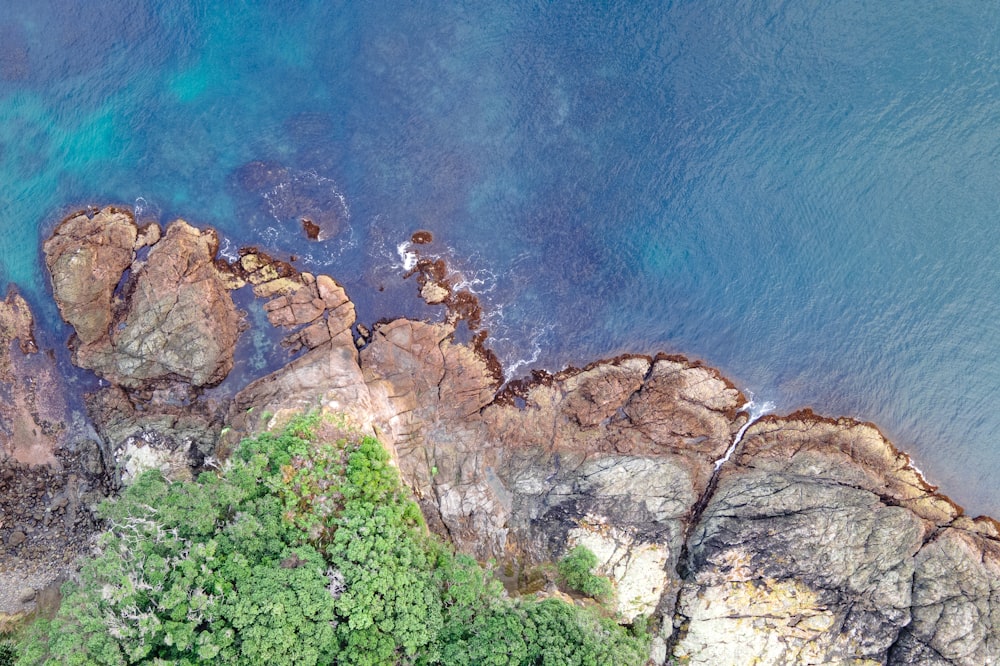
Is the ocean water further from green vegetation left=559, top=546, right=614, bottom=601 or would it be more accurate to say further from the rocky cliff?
green vegetation left=559, top=546, right=614, bottom=601

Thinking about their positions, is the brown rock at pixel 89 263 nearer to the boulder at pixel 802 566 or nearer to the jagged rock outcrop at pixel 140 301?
the jagged rock outcrop at pixel 140 301

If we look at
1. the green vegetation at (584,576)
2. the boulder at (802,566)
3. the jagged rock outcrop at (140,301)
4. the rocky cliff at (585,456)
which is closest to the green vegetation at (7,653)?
the rocky cliff at (585,456)

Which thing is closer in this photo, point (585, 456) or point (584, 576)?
point (584, 576)

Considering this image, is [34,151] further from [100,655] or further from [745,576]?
[745,576]

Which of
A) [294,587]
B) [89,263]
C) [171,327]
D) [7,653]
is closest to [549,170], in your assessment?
[171,327]

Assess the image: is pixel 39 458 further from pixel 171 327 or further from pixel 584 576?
pixel 584 576
